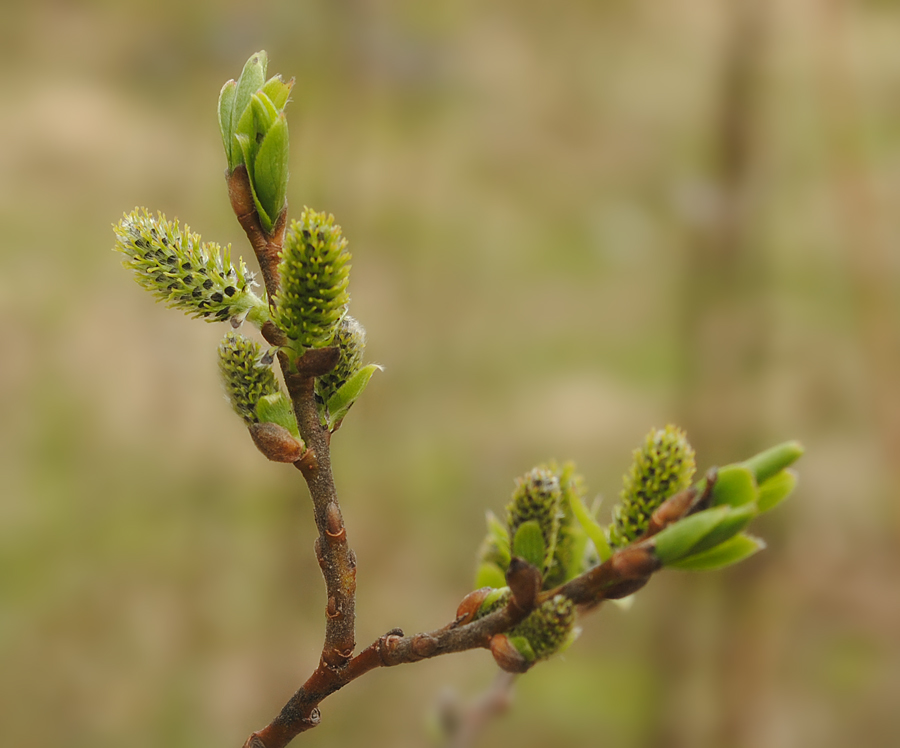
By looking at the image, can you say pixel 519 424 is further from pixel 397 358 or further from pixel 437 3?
pixel 437 3

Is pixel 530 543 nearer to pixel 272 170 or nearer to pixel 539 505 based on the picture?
pixel 539 505

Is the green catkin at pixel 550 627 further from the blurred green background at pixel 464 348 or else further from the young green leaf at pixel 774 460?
the blurred green background at pixel 464 348

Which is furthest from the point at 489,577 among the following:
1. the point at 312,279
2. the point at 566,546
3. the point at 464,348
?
the point at 464,348

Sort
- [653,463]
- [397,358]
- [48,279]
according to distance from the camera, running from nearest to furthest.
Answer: [653,463]
[48,279]
[397,358]

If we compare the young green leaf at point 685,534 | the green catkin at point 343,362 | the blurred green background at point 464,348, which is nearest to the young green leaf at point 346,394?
the green catkin at point 343,362

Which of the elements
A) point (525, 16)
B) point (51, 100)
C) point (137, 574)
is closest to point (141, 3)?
point (51, 100)
